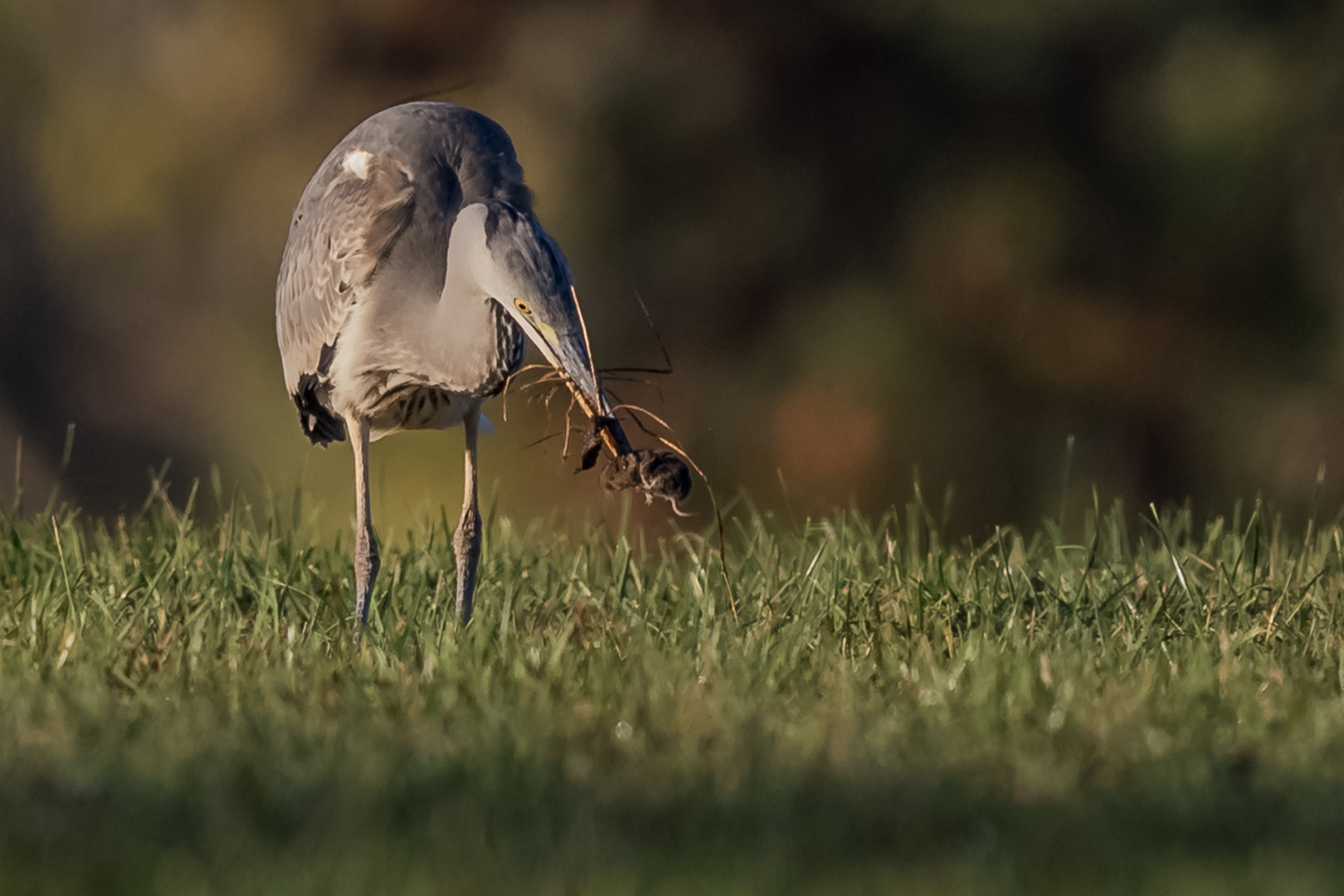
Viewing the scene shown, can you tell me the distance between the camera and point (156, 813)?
3160 mm

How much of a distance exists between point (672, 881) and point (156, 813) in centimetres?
94

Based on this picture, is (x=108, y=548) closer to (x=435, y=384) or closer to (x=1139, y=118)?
(x=435, y=384)

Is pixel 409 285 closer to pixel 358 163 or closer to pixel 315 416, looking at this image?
pixel 358 163

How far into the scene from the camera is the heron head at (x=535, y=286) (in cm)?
464

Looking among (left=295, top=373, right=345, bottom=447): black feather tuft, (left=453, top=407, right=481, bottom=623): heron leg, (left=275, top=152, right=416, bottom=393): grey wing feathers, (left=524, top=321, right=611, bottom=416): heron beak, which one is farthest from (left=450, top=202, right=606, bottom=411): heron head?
(left=295, top=373, right=345, bottom=447): black feather tuft

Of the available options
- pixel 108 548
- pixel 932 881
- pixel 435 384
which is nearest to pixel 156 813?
pixel 932 881

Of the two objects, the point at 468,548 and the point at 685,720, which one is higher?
the point at 685,720

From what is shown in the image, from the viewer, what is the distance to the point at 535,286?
4.72 m

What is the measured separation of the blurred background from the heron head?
6.95 metres

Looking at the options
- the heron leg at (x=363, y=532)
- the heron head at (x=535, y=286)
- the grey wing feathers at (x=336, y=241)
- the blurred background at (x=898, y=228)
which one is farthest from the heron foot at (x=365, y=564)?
the blurred background at (x=898, y=228)

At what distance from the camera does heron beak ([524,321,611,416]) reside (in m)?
4.61

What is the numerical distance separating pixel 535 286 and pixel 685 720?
137 cm

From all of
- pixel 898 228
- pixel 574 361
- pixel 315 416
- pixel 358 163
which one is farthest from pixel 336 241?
pixel 898 228

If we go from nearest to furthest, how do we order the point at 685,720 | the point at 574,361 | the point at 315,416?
the point at 685,720 → the point at 574,361 → the point at 315,416
